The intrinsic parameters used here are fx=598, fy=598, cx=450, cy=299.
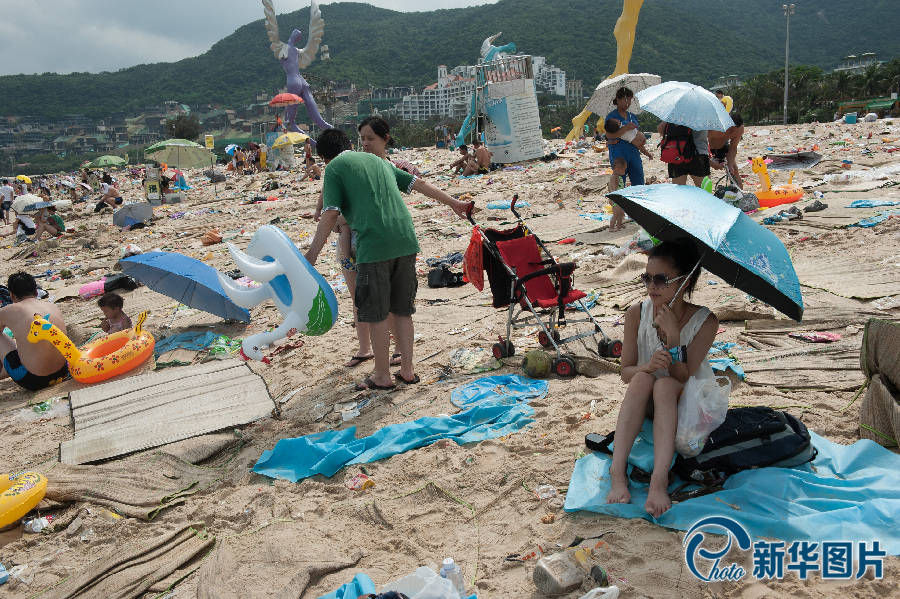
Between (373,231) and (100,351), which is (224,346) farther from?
(373,231)

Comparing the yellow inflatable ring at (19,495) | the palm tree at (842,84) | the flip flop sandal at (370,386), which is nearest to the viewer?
the yellow inflatable ring at (19,495)

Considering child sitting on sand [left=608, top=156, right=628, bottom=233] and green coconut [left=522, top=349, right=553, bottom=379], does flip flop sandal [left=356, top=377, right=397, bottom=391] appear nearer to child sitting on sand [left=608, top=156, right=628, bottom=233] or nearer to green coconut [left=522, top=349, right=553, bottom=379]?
green coconut [left=522, top=349, right=553, bottom=379]

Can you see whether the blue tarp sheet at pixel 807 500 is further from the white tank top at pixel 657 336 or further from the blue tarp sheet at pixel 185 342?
the blue tarp sheet at pixel 185 342

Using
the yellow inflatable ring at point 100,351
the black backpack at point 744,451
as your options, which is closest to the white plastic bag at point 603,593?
the black backpack at point 744,451

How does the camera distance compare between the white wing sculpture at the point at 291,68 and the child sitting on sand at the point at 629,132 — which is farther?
the white wing sculpture at the point at 291,68

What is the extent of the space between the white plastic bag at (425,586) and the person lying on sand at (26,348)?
440cm

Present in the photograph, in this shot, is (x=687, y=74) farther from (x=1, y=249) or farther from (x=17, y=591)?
(x=17, y=591)

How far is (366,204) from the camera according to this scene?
371 centimetres

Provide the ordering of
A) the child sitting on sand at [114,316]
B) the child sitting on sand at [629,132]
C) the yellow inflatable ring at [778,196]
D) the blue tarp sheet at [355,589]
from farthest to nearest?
the yellow inflatable ring at [778,196] < the child sitting on sand at [629,132] < the child sitting on sand at [114,316] < the blue tarp sheet at [355,589]

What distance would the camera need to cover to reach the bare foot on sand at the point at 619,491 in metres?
2.35

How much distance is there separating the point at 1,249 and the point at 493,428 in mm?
14729

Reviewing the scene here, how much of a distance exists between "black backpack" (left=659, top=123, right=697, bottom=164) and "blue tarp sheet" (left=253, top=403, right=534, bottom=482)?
4019 millimetres

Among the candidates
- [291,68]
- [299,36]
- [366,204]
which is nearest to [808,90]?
[299,36]
